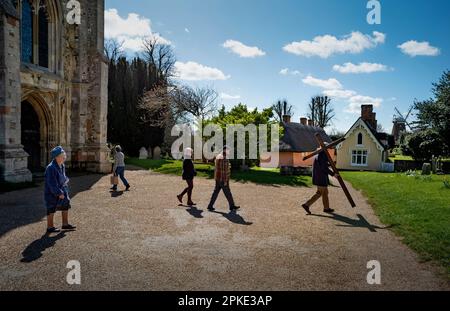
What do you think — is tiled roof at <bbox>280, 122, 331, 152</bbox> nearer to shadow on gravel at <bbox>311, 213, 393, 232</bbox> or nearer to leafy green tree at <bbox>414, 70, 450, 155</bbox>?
leafy green tree at <bbox>414, 70, 450, 155</bbox>

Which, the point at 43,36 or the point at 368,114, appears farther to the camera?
the point at 368,114

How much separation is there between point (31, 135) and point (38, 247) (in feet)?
42.0

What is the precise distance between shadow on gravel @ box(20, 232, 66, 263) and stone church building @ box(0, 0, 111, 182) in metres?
7.85

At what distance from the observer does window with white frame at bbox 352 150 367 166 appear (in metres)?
32.9

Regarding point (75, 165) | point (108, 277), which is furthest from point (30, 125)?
point (108, 277)

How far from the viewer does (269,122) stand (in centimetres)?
2055

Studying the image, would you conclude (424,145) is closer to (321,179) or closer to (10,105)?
(321,179)

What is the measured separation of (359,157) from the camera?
1308 inches

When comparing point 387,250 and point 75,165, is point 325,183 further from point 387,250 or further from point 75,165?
point 75,165

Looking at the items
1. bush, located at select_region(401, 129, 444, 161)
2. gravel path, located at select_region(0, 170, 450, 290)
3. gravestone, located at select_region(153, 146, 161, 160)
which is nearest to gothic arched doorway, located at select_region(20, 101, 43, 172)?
gravel path, located at select_region(0, 170, 450, 290)

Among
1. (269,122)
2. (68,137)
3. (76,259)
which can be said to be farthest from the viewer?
(269,122)

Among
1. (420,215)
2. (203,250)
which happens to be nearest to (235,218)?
(203,250)

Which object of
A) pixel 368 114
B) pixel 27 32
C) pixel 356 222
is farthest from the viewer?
pixel 368 114

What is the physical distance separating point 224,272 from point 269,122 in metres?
16.6
